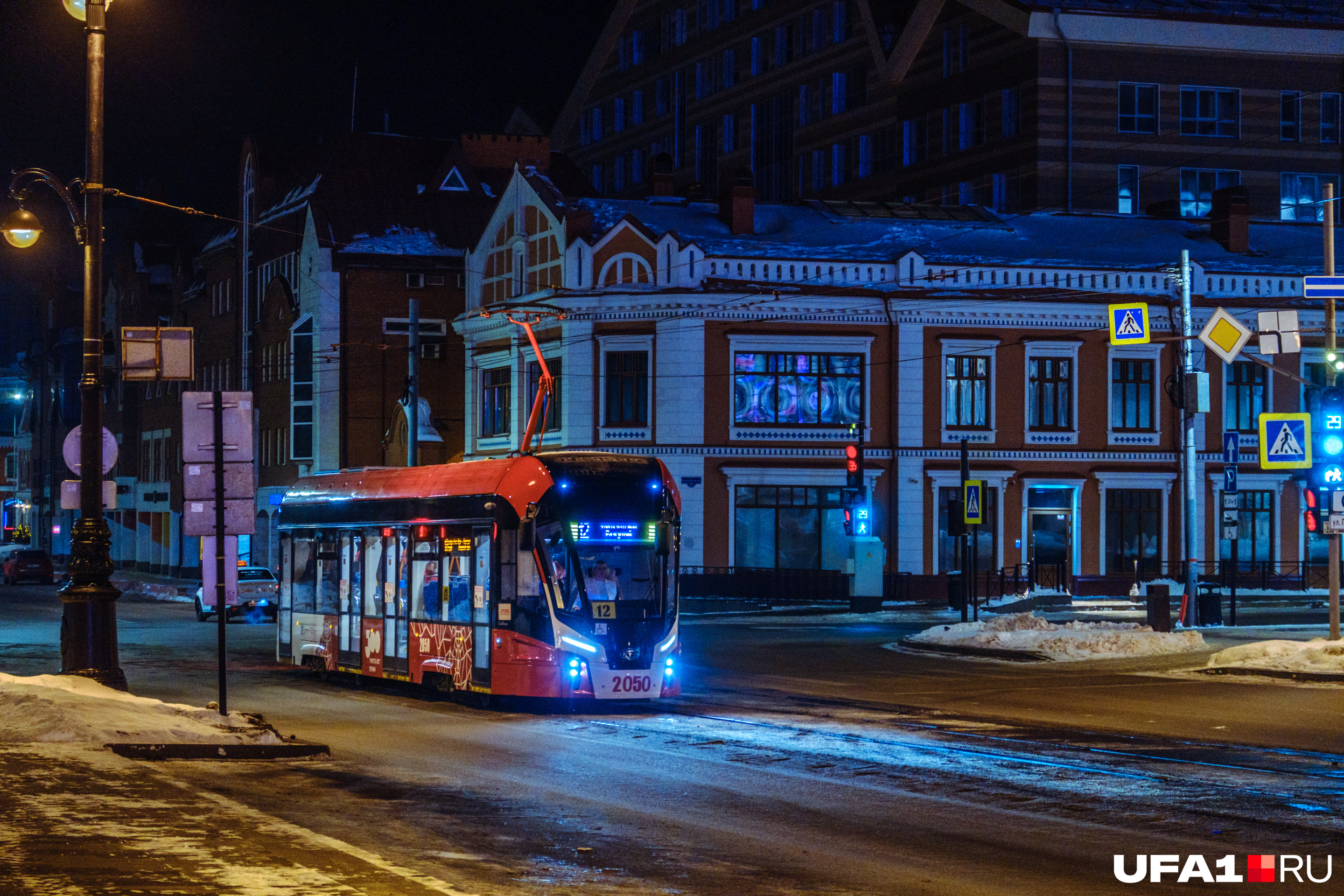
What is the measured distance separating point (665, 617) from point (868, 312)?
29.3 meters

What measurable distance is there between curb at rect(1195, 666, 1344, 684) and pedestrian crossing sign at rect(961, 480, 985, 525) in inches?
491

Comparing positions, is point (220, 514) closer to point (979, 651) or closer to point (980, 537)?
point (979, 651)

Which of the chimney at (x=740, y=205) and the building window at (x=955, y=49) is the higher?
Result: the building window at (x=955, y=49)

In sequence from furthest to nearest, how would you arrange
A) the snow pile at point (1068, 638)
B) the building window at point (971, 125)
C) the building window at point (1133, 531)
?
the building window at point (971, 125) < the building window at point (1133, 531) < the snow pile at point (1068, 638)

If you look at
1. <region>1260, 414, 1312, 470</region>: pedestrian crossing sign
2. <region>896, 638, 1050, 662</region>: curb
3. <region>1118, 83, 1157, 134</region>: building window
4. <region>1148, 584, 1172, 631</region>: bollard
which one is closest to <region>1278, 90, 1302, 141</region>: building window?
<region>1118, 83, 1157, 134</region>: building window

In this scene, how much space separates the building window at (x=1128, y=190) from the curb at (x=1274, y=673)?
141 feet

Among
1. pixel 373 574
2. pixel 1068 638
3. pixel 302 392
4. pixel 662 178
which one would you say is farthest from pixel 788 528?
pixel 373 574

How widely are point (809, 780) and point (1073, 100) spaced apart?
55.7 meters

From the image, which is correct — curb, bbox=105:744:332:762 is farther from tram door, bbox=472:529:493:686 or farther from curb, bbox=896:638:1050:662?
curb, bbox=896:638:1050:662

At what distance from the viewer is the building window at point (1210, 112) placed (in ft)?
219

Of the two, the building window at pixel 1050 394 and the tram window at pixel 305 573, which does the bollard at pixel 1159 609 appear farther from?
the building window at pixel 1050 394

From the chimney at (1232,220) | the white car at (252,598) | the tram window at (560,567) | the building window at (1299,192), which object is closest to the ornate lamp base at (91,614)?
the tram window at (560,567)

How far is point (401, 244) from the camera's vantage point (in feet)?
208

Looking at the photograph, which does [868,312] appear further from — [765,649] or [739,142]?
[739,142]
